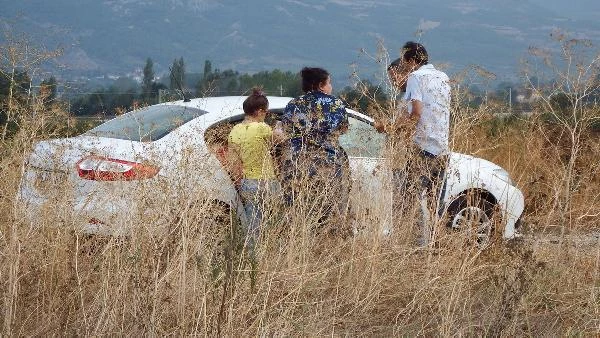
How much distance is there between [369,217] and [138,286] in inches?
80.2

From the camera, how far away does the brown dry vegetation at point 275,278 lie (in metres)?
5.04

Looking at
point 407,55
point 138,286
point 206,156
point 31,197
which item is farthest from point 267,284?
point 407,55

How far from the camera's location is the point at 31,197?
599 cm

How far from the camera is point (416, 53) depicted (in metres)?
7.75

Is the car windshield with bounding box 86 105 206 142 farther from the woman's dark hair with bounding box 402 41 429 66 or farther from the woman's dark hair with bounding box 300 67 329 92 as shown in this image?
the woman's dark hair with bounding box 402 41 429 66

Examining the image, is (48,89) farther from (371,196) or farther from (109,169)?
(371,196)

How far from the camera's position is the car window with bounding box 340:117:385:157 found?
7.81 metres

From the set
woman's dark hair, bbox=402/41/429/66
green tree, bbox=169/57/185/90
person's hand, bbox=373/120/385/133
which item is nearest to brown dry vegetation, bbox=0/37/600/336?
person's hand, bbox=373/120/385/133

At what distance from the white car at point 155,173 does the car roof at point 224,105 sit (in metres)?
0.01

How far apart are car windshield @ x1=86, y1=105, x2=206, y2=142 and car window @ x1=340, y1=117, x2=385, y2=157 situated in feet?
3.96

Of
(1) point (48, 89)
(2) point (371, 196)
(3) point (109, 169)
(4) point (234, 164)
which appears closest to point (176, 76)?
(4) point (234, 164)

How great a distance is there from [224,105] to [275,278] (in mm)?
3463

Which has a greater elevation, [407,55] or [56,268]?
[407,55]

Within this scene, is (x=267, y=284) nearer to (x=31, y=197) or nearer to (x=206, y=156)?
(x=206, y=156)
